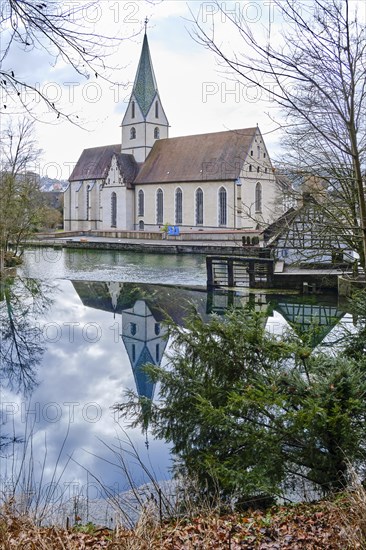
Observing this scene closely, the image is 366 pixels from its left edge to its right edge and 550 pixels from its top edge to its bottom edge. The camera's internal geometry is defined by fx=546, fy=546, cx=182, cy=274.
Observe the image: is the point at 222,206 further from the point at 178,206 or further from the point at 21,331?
the point at 21,331

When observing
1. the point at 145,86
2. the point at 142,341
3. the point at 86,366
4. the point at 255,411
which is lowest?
the point at 86,366

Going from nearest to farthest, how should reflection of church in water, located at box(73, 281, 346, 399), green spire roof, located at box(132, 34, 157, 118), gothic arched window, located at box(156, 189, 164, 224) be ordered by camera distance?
reflection of church in water, located at box(73, 281, 346, 399)
gothic arched window, located at box(156, 189, 164, 224)
green spire roof, located at box(132, 34, 157, 118)

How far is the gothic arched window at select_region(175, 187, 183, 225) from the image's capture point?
45969 mm

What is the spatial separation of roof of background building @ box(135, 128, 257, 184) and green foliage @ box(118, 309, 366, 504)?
36642mm

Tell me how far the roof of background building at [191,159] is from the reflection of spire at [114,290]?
2253 centimetres

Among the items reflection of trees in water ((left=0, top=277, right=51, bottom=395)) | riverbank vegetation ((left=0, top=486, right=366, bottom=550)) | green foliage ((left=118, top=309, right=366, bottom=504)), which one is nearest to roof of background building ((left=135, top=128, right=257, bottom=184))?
reflection of trees in water ((left=0, top=277, right=51, bottom=395))

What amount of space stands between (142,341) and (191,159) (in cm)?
3605

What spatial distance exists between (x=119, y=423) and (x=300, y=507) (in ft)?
12.0

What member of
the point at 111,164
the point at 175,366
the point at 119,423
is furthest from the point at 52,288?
the point at 111,164

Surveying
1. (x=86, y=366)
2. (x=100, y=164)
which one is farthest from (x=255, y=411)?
(x=100, y=164)

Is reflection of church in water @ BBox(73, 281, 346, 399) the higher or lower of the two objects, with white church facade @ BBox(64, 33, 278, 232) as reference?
lower

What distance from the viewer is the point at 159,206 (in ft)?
156

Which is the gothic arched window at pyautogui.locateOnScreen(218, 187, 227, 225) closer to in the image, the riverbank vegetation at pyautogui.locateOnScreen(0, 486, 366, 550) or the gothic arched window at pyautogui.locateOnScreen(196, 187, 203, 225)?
the gothic arched window at pyautogui.locateOnScreen(196, 187, 203, 225)

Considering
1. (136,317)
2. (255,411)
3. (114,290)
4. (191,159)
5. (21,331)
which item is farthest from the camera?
(191,159)
